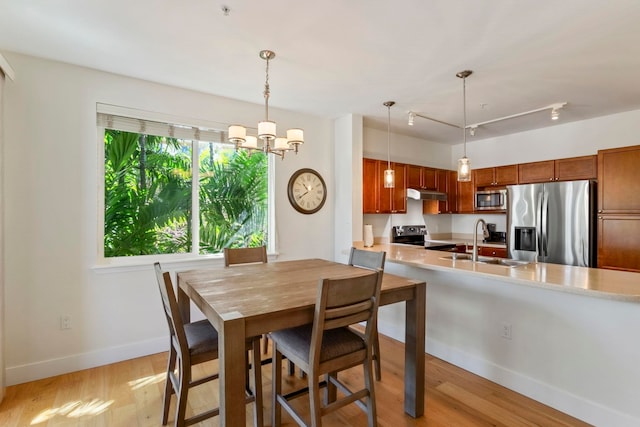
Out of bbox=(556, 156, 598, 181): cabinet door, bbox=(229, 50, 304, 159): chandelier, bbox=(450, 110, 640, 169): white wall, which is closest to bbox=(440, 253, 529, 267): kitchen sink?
bbox=(229, 50, 304, 159): chandelier

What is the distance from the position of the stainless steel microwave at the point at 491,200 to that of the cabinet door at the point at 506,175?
14cm

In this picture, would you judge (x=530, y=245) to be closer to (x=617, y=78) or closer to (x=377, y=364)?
(x=617, y=78)

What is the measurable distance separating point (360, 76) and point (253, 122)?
1365 millimetres

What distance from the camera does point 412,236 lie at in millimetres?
4895

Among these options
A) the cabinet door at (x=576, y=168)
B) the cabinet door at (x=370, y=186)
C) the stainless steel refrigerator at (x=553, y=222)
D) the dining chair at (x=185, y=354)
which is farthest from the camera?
the cabinet door at (x=370, y=186)

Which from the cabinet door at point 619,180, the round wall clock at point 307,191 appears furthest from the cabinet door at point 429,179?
the cabinet door at point 619,180

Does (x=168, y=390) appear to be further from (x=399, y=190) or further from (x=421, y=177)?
(x=421, y=177)

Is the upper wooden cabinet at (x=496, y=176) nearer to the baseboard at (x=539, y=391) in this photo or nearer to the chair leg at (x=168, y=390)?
the baseboard at (x=539, y=391)

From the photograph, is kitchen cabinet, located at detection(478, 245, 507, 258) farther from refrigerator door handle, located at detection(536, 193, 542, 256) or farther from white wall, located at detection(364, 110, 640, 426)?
white wall, located at detection(364, 110, 640, 426)

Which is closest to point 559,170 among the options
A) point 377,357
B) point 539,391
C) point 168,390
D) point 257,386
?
point 539,391

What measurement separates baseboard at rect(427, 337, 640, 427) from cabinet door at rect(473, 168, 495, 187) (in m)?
3.05

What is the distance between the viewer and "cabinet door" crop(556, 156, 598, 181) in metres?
3.75

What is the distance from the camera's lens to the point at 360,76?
2.75 meters

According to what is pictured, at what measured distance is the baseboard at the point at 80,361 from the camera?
2.35 meters
